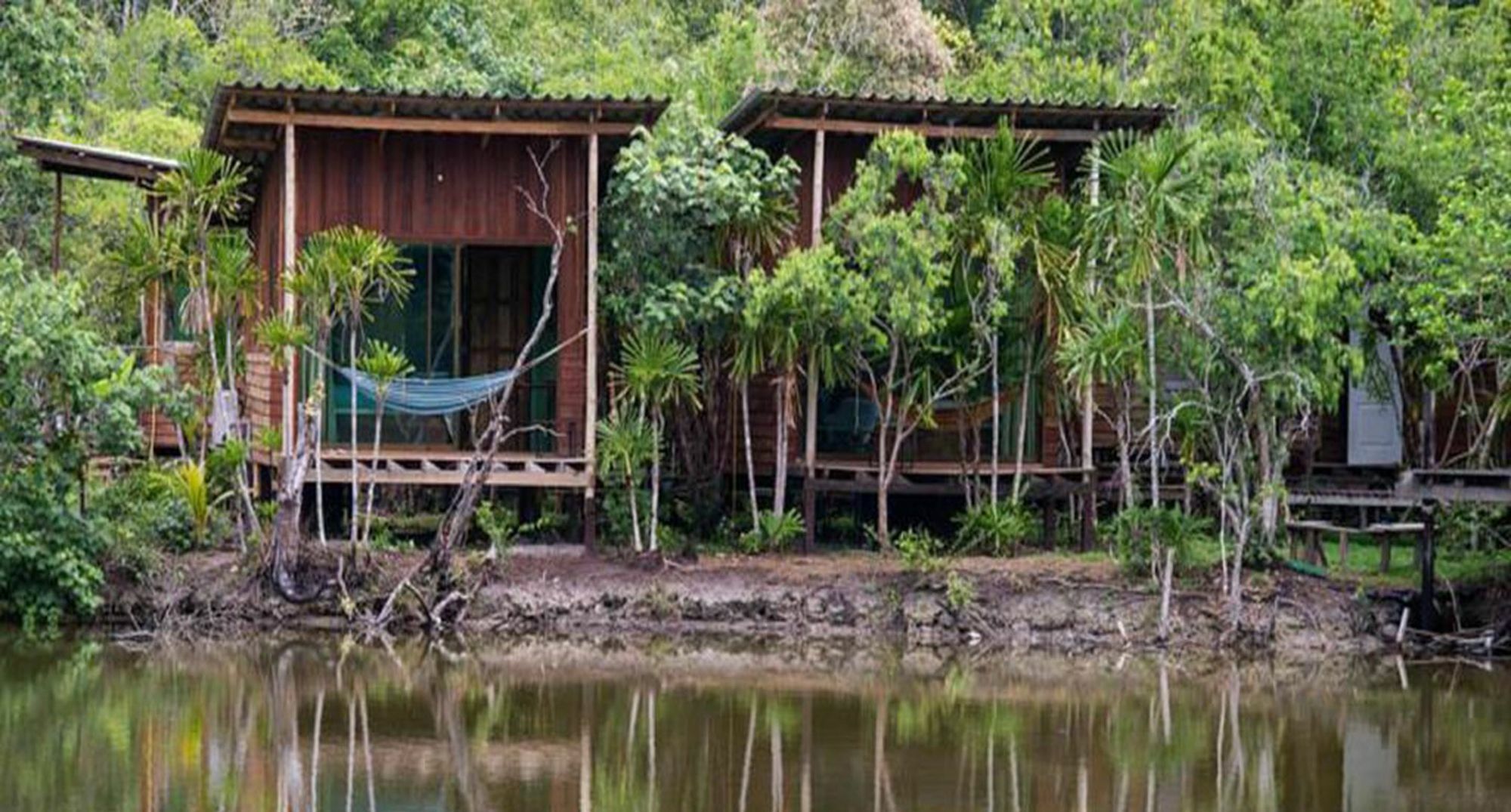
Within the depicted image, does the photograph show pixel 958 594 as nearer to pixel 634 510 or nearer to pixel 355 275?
pixel 634 510

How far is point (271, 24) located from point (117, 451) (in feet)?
56.2

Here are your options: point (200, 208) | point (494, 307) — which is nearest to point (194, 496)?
point (200, 208)

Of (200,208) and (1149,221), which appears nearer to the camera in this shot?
(1149,221)

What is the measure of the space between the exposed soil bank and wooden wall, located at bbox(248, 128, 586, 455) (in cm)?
204

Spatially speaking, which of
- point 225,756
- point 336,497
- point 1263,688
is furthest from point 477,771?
point 336,497

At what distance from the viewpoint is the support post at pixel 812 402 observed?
22000mm

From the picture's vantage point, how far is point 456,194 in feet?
72.8

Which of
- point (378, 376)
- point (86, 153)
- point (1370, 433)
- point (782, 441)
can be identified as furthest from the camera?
point (1370, 433)

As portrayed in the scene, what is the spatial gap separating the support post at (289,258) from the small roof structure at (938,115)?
4.34m

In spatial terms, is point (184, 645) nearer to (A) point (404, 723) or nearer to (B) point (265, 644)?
(B) point (265, 644)

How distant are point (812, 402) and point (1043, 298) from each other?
247 cm

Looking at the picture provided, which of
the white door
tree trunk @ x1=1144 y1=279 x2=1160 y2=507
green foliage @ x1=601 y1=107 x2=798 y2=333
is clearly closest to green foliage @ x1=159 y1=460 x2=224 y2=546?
green foliage @ x1=601 y1=107 x2=798 y2=333

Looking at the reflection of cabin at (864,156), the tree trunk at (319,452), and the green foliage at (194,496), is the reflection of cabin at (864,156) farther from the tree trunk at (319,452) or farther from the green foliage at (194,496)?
the green foliage at (194,496)

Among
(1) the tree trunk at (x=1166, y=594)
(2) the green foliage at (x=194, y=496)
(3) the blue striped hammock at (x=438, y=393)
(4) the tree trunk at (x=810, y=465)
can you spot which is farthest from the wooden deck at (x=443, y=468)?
(1) the tree trunk at (x=1166, y=594)
